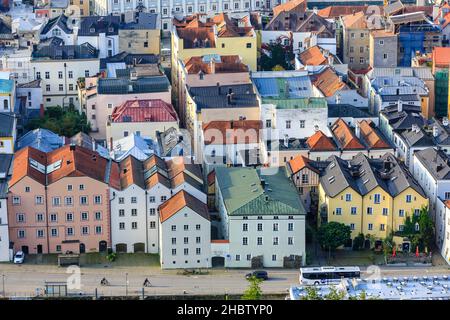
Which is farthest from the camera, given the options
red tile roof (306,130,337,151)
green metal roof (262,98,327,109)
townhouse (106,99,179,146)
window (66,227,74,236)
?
townhouse (106,99,179,146)

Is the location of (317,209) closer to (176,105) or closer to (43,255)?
(43,255)

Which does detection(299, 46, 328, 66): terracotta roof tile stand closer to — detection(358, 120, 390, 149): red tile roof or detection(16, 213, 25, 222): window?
detection(358, 120, 390, 149): red tile roof

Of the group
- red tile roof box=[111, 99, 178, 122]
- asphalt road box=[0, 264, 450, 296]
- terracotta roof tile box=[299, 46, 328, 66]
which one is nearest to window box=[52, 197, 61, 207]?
asphalt road box=[0, 264, 450, 296]

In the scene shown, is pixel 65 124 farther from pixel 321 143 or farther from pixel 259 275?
pixel 259 275

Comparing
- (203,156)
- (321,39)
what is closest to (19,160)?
(203,156)

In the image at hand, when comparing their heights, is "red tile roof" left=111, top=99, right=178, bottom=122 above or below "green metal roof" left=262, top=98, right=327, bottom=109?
below
